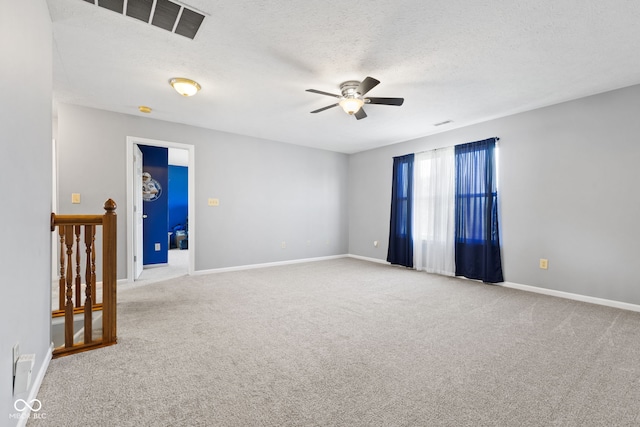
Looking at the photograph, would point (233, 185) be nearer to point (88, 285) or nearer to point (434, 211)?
point (88, 285)

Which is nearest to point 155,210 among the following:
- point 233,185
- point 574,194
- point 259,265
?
point 233,185

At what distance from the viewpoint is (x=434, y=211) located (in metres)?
5.02

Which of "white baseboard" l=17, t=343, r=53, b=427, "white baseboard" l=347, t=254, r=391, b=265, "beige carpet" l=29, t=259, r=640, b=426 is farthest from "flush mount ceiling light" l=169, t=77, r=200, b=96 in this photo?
"white baseboard" l=347, t=254, r=391, b=265


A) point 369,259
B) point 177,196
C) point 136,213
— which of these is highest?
point 177,196

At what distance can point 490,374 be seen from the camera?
1862mm

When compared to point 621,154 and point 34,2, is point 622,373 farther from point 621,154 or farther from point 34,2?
point 34,2

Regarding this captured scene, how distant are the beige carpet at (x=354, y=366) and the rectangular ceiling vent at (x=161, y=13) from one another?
2.46 metres

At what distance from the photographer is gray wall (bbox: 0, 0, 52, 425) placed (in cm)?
119

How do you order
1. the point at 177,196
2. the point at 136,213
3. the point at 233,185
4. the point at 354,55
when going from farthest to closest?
the point at 177,196
the point at 233,185
the point at 136,213
the point at 354,55

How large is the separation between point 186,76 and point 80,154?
2.18 metres

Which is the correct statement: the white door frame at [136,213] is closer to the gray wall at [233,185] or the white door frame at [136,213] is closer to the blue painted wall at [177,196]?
the gray wall at [233,185]

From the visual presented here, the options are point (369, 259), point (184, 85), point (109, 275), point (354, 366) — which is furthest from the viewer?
point (369, 259)

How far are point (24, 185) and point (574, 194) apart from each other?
16.6 feet

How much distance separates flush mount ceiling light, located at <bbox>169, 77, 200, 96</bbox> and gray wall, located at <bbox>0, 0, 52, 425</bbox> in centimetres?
110
